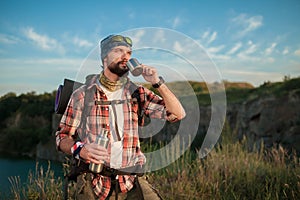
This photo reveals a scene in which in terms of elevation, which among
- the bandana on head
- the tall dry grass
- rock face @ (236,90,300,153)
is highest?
the bandana on head

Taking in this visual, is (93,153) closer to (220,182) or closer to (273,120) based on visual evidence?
(220,182)

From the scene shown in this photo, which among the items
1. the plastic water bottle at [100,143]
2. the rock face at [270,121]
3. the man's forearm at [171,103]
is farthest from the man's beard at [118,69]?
the rock face at [270,121]

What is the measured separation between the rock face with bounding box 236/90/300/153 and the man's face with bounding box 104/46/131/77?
8.21 metres

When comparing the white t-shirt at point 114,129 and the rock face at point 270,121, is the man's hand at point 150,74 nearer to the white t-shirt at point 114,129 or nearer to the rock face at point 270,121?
the white t-shirt at point 114,129

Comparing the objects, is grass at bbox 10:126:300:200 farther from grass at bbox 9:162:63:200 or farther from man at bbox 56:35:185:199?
man at bbox 56:35:185:199

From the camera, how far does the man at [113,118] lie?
65.9 inches

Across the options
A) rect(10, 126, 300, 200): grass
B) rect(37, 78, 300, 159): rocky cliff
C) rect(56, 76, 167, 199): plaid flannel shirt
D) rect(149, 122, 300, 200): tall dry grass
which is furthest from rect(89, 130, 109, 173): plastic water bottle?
rect(37, 78, 300, 159): rocky cliff

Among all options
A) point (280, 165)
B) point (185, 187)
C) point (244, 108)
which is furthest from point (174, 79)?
point (244, 108)

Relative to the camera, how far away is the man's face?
168 centimetres

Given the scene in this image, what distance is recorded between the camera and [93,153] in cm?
142

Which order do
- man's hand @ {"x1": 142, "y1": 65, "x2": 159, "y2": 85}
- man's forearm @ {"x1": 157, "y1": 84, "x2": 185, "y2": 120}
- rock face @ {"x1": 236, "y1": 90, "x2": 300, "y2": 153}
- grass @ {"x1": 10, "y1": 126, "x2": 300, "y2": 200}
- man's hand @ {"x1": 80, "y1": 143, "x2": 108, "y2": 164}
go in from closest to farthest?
man's hand @ {"x1": 80, "y1": 143, "x2": 108, "y2": 164} → man's hand @ {"x1": 142, "y1": 65, "x2": 159, "y2": 85} → man's forearm @ {"x1": 157, "y1": 84, "x2": 185, "y2": 120} → grass @ {"x1": 10, "y1": 126, "x2": 300, "y2": 200} → rock face @ {"x1": 236, "y1": 90, "x2": 300, "y2": 153}

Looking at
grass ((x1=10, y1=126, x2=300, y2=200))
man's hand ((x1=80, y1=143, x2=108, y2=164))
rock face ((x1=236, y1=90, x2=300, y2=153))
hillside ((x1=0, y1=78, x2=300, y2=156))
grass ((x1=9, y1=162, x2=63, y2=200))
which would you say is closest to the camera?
man's hand ((x1=80, y1=143, x2=108, y2=164))

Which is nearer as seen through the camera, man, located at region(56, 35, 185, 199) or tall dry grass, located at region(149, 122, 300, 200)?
man, located at region(56, 35, 185, 199)

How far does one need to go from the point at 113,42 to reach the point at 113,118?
1.55 ft
